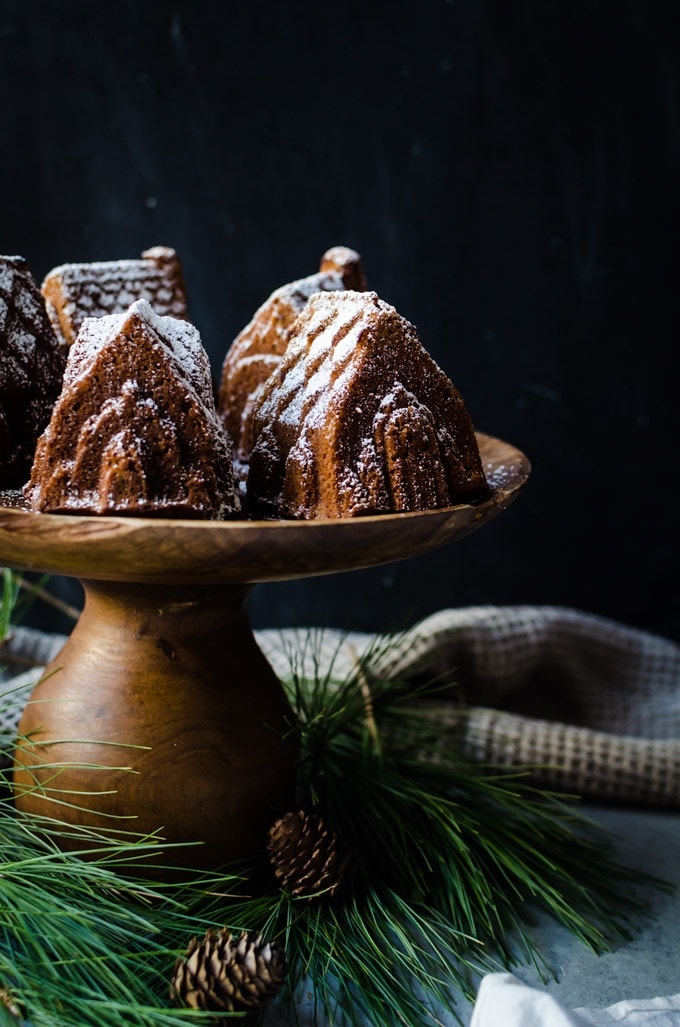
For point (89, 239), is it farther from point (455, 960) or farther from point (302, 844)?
point (455, 960)

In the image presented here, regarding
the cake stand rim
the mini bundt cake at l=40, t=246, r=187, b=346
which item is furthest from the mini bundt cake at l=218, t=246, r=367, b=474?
the cake stand rim

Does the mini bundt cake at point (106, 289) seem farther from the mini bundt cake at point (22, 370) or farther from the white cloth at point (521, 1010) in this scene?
the white cloth at point (521, 1010)

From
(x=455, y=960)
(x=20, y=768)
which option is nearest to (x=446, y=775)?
(x=455, y=960)

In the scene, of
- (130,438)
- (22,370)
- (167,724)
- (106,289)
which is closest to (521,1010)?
Answer: (167,724)

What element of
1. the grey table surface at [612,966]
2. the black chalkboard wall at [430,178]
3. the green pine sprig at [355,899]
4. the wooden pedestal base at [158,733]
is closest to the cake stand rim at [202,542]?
the wooden pedestal base at [158,733]

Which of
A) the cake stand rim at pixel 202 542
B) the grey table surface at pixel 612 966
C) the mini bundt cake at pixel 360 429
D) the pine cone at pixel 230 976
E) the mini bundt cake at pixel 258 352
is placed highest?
the mini bundt cake at pixel 258 352

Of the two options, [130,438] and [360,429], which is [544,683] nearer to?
[360,429]
